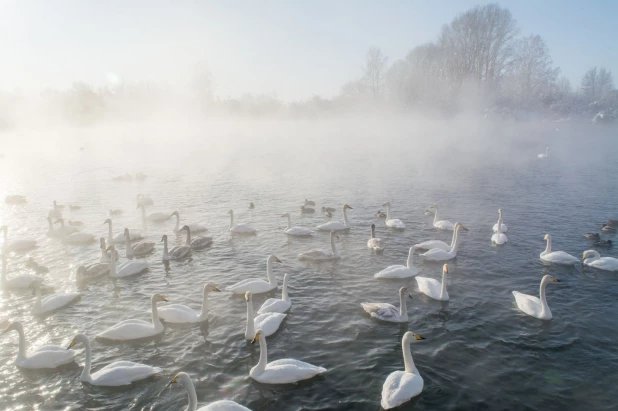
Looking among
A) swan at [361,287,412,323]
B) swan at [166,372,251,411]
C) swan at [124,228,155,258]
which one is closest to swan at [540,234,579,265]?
swan at [361,287,412,323]

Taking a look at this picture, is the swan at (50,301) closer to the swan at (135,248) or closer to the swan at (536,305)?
the swan at (135,248)

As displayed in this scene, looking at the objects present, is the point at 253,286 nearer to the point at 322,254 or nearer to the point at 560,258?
the point at 322,254

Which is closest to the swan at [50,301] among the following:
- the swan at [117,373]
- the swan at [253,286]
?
the swan at [117,373]

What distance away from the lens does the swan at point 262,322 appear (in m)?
9.77

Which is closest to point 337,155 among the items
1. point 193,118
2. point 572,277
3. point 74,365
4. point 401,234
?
point 401,234

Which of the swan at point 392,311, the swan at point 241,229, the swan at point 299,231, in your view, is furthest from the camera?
the swan at point 241,229

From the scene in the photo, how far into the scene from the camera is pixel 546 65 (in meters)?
87.6

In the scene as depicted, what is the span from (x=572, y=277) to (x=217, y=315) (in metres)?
11.0

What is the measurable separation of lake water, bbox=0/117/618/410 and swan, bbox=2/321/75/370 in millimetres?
237

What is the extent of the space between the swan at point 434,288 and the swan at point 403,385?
147 inches

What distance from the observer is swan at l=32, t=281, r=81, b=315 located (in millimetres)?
11312

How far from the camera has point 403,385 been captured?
25.4 ft

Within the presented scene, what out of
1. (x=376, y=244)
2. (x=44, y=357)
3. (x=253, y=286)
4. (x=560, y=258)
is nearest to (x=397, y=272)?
(x=376, y=244)

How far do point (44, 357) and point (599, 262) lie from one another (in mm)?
15832
